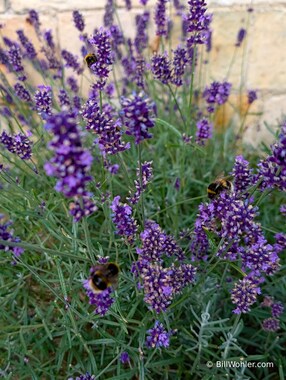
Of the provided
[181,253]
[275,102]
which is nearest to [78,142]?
[181,253]

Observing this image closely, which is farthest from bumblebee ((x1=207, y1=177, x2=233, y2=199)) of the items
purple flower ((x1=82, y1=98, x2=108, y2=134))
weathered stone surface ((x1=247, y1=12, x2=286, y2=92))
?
weathered stone surface ((x1=247, y1=12, x2=286, y2=92))

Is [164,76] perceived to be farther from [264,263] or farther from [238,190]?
[264,263]

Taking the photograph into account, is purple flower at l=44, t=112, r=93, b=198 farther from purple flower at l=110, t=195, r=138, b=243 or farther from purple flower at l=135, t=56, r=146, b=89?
purple flower at l=135, t=56, r=146, b=89

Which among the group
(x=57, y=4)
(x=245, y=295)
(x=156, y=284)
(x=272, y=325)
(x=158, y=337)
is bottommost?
(x=272, y=325)

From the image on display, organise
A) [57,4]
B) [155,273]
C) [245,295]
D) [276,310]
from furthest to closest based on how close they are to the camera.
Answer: [57,4] → [276,310] → [245,295] → [155,273]

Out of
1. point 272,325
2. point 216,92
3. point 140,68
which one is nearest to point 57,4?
point 140,68

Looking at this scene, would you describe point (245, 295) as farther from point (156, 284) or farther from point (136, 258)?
point (136, 258)

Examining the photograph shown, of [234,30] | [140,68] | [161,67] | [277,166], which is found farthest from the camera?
[234,30]
